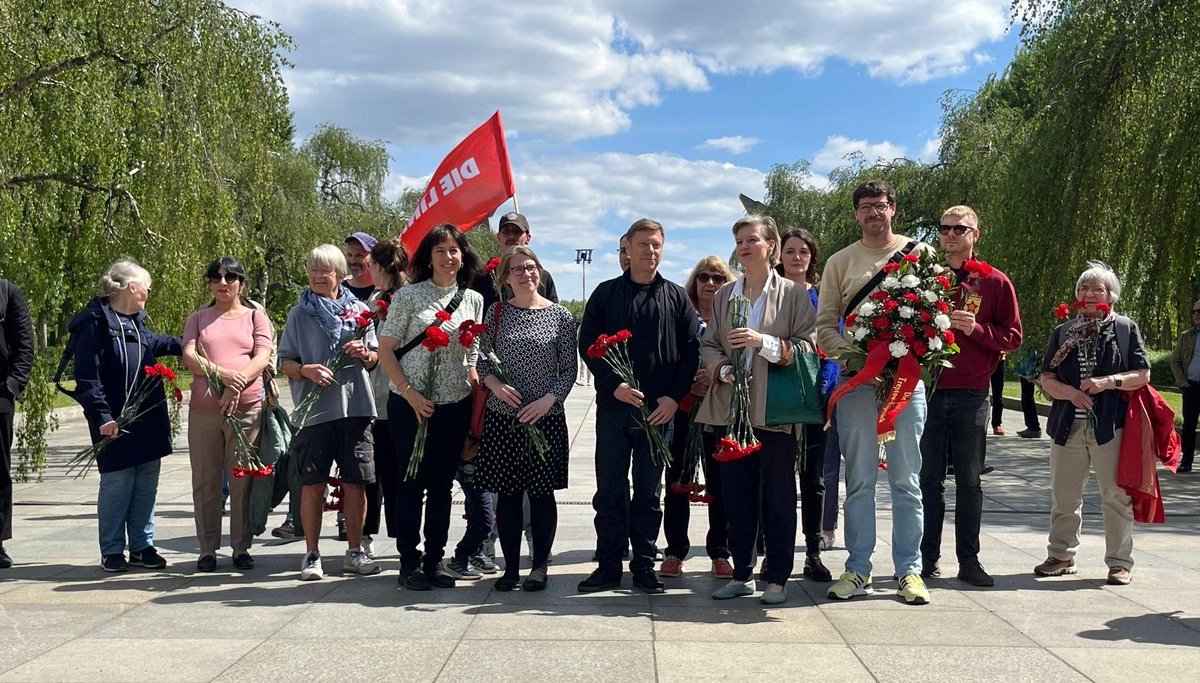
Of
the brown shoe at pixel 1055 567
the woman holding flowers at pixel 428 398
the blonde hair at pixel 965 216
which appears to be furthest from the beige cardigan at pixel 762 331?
the brown shoe at pixel 1055 567

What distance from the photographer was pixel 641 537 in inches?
230

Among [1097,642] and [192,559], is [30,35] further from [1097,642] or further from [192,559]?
[1097,642]

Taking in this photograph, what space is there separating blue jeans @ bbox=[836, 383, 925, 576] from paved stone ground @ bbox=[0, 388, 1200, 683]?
0.28 metres

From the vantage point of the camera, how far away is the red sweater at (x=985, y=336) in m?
5.92

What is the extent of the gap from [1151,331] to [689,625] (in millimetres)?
9674

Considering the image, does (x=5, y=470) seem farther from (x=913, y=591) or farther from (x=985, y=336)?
(x=985, y=336)

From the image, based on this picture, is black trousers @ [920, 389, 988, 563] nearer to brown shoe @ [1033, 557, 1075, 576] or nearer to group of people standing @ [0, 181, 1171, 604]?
group of people standing @ [0, 181, 1171, 604]

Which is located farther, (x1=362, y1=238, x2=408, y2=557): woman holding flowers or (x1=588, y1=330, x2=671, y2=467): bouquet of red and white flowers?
(x1=362, y1=238, x2=408, y2=557): woman holding flowers

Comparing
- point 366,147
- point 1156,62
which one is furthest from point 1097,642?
point 366,147

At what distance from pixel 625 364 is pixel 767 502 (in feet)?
3.29

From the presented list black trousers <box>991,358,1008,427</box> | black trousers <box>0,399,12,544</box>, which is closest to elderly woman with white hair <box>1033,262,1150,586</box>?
black trousers <box>0,399,12,544</box>

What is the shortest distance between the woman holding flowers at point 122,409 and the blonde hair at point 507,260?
6.82ft

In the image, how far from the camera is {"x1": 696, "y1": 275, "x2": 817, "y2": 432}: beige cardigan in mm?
5641

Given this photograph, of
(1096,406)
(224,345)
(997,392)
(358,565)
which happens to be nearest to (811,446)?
(1096,406)
